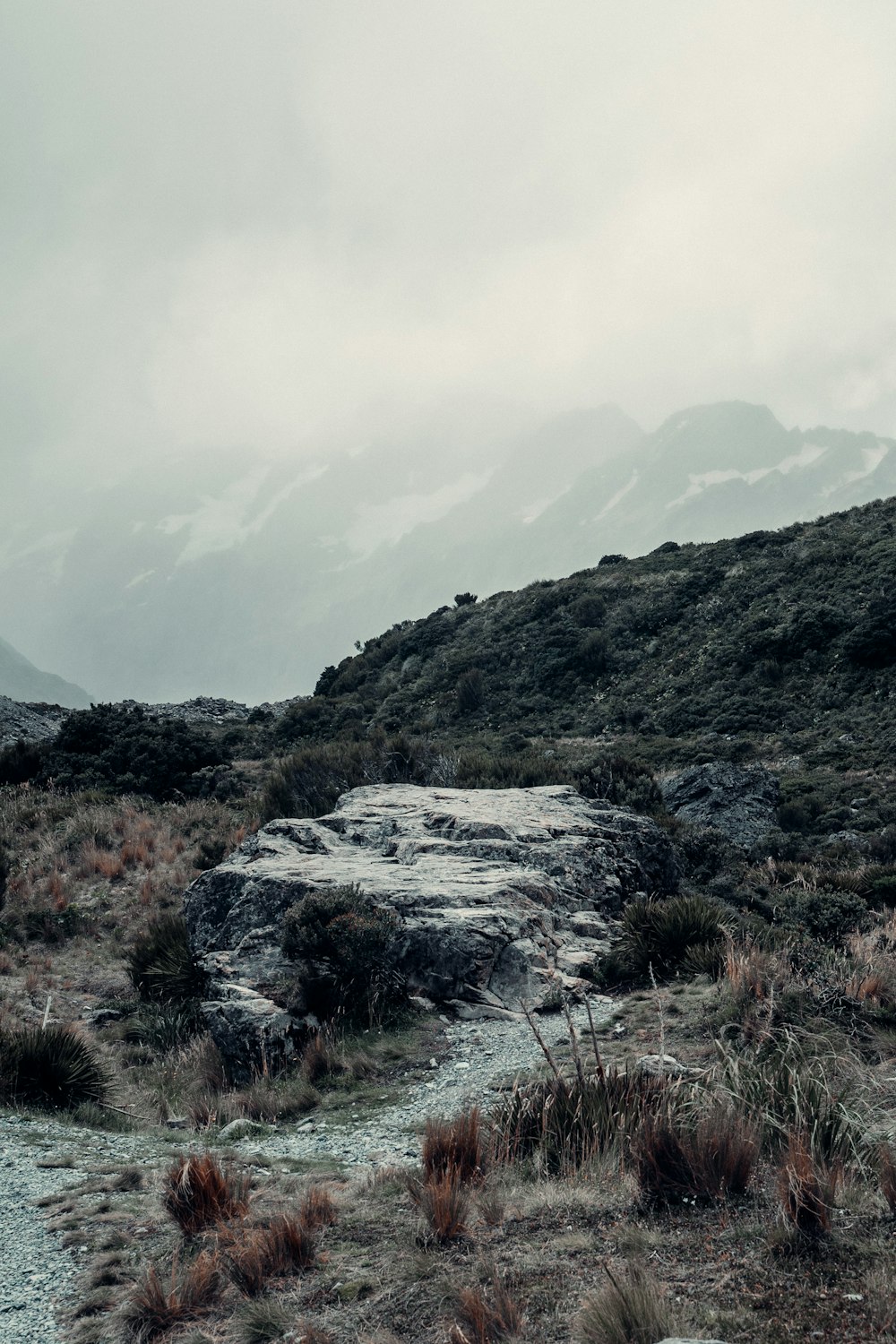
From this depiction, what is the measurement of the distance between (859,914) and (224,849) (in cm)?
1201

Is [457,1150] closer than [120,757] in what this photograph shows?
Yes

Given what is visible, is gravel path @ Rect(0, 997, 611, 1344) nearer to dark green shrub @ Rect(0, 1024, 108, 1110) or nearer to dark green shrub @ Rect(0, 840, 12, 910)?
dark green shrub @ Rect(0, 1024, 108, 1110)

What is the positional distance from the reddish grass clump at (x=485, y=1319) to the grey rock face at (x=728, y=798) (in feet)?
55.3

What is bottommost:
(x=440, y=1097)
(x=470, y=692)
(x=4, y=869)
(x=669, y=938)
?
(x=440, y=1097)

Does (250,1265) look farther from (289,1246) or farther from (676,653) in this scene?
(676,653)

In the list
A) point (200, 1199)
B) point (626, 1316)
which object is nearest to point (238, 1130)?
point (200, 1199)

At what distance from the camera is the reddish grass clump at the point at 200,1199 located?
14.5 ft

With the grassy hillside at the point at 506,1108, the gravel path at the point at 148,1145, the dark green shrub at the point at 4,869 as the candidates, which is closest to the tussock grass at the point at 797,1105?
the grassy hillside at the point at 506,1108

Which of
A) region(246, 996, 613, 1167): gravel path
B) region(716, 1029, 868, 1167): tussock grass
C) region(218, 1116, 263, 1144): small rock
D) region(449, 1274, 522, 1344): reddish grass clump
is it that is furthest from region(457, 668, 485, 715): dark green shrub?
region(449, 1274, 522, 1344): reddish grass clump

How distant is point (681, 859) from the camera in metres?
14.5

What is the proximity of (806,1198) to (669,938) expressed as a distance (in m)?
6.32

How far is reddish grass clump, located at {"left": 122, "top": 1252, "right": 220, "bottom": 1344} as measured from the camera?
3547 millimetres

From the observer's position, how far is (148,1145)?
20.9 ft

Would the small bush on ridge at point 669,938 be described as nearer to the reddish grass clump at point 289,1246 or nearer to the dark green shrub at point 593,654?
the reddish grass clump at point 289,1246
